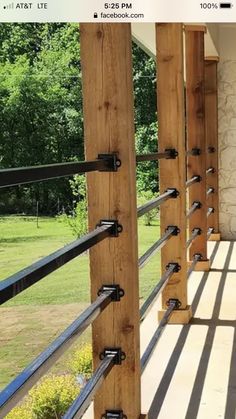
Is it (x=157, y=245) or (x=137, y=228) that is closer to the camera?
(x=137, y=228)

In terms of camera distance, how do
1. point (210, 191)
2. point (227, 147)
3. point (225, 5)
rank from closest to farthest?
point (225, 5) < point (210, 191) < point (227, 147)

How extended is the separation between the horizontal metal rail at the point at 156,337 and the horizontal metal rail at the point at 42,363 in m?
0.59

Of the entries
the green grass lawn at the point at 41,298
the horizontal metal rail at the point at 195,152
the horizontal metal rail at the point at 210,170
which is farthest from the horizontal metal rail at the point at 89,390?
the green grass lawn at the point at 41,298

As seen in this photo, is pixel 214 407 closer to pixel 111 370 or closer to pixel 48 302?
pixel 111 370

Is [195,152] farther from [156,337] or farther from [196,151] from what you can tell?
[156,337]

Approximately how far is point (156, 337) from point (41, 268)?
1448 mm

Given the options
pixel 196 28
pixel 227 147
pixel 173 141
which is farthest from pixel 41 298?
pixel 173 141

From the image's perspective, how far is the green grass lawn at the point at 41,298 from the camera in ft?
38.3

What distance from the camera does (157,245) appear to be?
241cm

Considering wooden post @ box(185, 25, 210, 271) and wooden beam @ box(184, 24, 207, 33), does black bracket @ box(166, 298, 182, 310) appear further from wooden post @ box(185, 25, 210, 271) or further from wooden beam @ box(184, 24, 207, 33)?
wooden beam @ box(184, 24, 207, 33)

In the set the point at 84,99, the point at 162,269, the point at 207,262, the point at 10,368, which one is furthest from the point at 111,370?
the point at 10,368

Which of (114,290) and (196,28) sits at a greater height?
(196,28)

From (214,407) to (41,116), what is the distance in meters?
24.6

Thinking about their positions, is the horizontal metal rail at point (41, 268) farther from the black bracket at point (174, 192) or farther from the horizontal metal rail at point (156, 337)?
the black bracket at point (174, 192)
